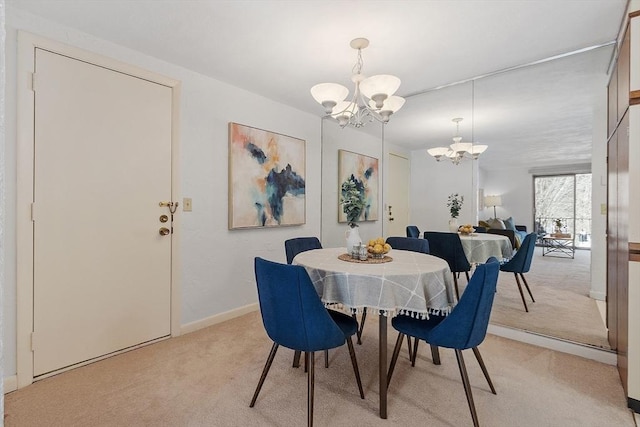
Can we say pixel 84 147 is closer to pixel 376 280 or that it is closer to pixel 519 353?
pixel 376 280

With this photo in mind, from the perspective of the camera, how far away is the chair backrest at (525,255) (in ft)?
9.07

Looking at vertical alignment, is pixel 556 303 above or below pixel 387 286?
below

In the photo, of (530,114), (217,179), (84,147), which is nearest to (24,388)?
(84,147)

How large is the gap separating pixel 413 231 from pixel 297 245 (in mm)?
1417

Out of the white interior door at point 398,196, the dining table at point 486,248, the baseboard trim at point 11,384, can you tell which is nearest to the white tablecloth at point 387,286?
the dining table at point 486,248

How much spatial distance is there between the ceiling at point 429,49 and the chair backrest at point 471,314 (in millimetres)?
1580

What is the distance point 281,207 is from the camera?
3646 millimetres

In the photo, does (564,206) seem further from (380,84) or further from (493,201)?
(380,84)

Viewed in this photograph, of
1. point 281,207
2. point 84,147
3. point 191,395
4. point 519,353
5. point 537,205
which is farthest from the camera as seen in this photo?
point 281,207

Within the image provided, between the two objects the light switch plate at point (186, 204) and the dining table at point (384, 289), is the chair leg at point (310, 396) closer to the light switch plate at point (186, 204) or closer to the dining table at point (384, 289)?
the dining table at point (384, 289)

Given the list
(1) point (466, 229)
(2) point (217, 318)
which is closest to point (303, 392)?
(2) point (217, 318)

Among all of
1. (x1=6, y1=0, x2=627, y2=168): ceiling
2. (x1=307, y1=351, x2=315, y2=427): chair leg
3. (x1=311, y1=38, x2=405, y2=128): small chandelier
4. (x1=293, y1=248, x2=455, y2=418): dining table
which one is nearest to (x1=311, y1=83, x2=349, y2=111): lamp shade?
(x1=311, y1=38, x2=405, y2=128): small chandelier

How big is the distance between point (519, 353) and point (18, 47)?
403cm

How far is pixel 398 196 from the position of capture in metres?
3.79
